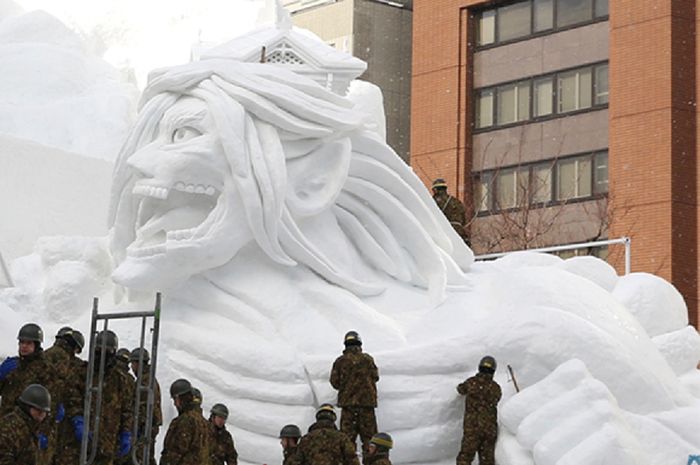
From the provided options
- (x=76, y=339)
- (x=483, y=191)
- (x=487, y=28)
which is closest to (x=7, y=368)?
(x=76, y=339)

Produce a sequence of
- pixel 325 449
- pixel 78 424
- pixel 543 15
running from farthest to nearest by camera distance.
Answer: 1. pixel 543 15
2. pixel 325 449
3. pixel 78 424

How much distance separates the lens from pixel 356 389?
1439cm

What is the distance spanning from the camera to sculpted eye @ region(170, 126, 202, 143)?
15.5m

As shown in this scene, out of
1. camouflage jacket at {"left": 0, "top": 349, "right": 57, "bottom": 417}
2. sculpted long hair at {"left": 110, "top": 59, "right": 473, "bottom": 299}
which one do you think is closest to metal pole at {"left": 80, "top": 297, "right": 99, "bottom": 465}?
camouflage jacket at {"left": 0, "top": 349, "right": 57, "bottom": 417}

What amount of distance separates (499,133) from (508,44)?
1.85 meters

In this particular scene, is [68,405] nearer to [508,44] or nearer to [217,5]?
[217,5]

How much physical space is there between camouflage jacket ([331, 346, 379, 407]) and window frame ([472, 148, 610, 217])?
19082 mm

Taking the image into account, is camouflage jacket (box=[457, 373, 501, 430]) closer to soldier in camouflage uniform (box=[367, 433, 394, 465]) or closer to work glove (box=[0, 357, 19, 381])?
soldier in camouflage uniform (box=[367, 433, 394, 465])

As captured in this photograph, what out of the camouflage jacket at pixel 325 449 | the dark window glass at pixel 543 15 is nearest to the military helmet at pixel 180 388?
the camouflage jacket at pixel 325 449

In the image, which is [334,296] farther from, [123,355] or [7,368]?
[7,368]

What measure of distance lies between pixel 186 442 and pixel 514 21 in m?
25.6

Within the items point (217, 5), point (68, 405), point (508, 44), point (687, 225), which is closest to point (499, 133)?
point (508, 44)

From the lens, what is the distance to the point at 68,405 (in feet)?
43.7

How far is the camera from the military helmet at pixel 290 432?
13891mm
